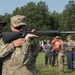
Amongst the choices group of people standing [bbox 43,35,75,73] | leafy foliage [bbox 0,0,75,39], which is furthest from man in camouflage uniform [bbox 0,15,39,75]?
leafy foliage [bbox 0,0,75,39]

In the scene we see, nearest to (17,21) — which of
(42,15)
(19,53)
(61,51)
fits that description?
(19,53)

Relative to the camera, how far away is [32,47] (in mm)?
4703

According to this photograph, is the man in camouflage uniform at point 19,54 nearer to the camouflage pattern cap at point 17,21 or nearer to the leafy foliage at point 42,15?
the camouflage pattern cap at point 17,21

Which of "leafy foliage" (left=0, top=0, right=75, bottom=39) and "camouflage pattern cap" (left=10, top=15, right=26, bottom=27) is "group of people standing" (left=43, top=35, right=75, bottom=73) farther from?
"leafy foliage" (left=0, top=0, right=75, bottom=39)

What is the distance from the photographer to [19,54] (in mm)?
4527

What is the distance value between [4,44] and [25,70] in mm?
485

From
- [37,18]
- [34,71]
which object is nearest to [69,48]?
[34,71]

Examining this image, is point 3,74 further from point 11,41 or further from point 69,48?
point 69,48

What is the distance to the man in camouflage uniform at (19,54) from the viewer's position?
451cm

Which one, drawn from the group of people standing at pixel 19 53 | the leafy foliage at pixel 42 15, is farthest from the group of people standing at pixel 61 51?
the leafy foliage at pixel 42 15

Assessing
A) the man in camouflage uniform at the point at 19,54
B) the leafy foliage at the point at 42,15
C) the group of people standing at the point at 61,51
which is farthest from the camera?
the leafy foliage at the point at 42,15

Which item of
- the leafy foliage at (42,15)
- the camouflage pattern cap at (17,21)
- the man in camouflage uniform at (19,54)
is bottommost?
the leafy foliage at (42,15)

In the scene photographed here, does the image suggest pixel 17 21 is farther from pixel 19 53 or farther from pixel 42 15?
pixel 42 15

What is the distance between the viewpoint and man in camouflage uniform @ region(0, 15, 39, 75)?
14.8 ft
